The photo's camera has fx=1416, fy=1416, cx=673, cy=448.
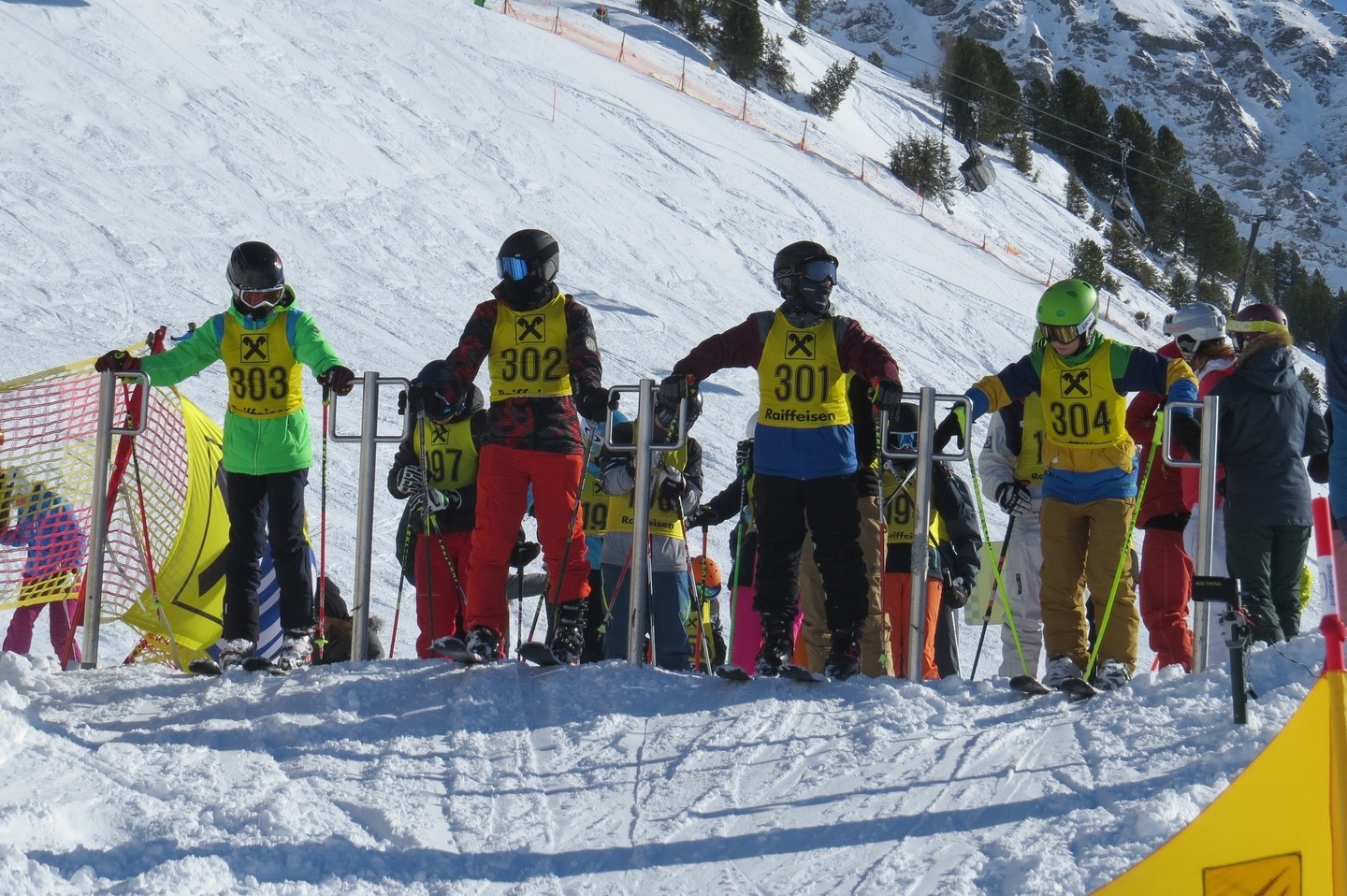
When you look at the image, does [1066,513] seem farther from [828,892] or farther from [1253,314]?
[828,892]

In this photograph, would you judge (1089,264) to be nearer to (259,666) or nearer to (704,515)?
(704,515)

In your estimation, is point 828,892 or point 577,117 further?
point 577,117

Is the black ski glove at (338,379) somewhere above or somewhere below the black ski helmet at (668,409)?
above

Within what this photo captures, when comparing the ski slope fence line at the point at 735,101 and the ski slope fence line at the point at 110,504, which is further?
the ski slope fence line at the point at 735,101

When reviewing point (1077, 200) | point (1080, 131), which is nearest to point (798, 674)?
point (1077, 200)

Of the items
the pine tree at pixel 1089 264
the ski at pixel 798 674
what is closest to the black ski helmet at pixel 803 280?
the ski at pixel 798 674

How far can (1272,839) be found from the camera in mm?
2779

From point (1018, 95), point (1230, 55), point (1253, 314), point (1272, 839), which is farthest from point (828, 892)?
point (1230, 55)

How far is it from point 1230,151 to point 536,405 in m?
178

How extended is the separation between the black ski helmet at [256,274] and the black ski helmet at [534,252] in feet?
3.09

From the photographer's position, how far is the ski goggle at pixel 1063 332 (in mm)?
5562

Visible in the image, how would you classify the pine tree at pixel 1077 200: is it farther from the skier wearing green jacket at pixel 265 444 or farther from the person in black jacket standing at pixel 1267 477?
the skier wearing green jacket at pixel 265 444

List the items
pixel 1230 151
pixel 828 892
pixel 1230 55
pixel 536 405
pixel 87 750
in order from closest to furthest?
pixel 828 892 < pixel 87 750 < pixel 536 405 < pixel 1230 151 < pixel 1230 55

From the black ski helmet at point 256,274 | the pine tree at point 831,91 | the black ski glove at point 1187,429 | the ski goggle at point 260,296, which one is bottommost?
the black ski glove at point 1187,429
